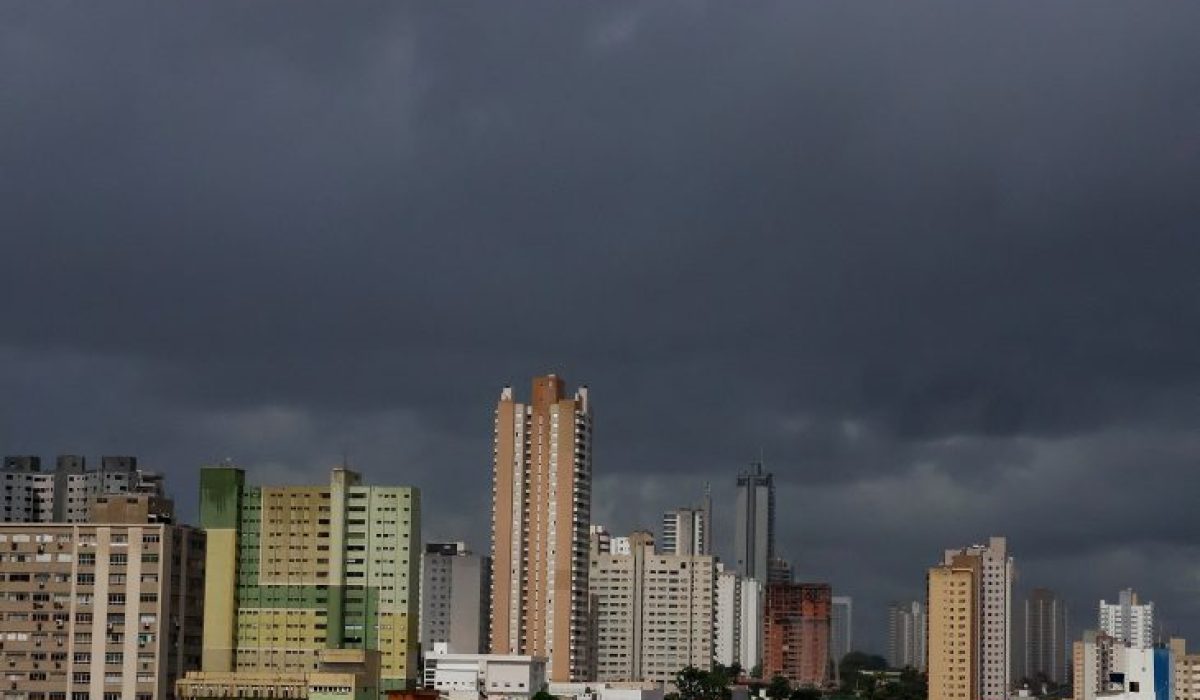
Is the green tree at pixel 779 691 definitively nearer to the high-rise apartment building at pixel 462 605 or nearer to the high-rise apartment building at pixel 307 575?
the high-rise apartment building at pixel 462 605

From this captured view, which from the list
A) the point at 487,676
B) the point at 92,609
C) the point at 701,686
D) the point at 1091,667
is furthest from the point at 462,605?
the point at 92,609

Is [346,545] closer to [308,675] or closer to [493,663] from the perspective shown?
[308,675]

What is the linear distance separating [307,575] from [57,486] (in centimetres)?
6227

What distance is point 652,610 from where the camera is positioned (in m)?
197

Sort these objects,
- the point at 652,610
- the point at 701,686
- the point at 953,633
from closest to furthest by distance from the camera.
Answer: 1. the point at 701,686
2. the point at 953,633
3. the point at 652,610

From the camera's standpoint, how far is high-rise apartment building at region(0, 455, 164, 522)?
162750mm

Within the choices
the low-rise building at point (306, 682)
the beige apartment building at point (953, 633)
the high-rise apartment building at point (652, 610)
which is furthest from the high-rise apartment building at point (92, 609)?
the beige apartment building at point (953, 633)

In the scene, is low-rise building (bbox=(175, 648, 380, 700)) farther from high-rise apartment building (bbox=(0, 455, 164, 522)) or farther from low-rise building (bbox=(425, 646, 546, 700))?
high-rise apartment building (bbox=(0, 455, 164, 522))

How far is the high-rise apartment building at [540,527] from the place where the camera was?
146750 mm

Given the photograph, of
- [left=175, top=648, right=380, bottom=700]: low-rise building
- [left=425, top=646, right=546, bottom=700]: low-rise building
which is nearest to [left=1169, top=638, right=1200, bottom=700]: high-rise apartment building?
[left=425, top=646, right=546, bottom=700]: low-rise building

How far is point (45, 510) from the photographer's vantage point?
16500cm

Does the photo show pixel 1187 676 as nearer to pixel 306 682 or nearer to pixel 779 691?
pixel 779 691

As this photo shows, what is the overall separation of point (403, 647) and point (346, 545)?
20.6 feet

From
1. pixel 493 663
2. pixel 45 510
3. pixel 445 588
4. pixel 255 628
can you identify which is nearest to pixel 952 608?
pixel 445 588
